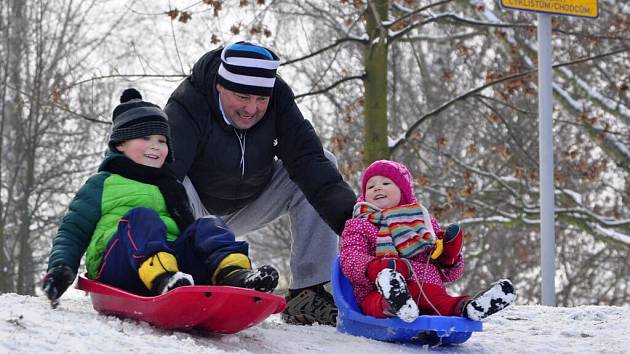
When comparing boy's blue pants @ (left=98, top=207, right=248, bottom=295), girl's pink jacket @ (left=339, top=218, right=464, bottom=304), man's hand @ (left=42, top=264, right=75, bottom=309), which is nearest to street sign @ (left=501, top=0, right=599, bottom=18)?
girl's pink jacket @ (left=339, top=218, right=464, bottom=304)

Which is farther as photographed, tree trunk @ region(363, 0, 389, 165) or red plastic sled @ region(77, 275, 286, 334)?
tree trunk @ region(363, 0, 389, 165)

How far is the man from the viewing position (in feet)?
13.7

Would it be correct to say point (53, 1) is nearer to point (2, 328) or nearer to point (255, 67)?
point (255, 67)

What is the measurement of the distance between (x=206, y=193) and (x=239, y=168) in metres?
0.21

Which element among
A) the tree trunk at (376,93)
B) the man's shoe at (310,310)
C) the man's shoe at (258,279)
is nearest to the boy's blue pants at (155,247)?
the man's shoe at (258,279)

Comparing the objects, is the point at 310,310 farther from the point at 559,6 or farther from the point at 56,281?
the point at 559,6

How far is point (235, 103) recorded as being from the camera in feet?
13.7

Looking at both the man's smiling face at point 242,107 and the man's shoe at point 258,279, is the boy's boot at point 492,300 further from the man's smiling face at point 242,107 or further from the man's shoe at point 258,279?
the man's smiling face at point 242,107

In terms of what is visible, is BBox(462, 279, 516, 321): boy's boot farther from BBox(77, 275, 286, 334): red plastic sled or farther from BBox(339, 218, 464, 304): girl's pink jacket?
BBox(77, 275, 286, 334): red plastic sled

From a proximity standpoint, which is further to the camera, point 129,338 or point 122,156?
point 122,156

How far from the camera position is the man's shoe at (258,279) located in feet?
10.5

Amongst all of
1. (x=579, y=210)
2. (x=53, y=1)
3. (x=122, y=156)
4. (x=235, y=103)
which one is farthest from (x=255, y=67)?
(x=53, y=1)

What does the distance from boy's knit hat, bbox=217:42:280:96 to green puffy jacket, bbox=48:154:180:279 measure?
2.48 ft

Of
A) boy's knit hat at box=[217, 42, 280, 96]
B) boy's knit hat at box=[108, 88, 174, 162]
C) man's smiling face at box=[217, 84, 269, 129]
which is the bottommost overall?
boy's knit hat at box=[108, 88, 174, 162]
